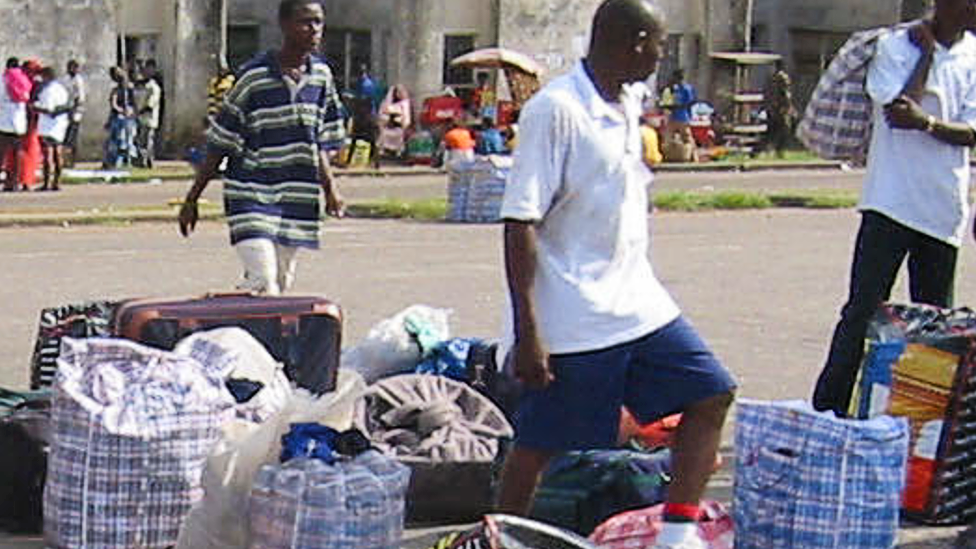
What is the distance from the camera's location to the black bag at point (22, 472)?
749 centimetres

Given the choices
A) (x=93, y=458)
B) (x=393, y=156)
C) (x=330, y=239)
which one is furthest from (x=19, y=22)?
(x=93, y=458)

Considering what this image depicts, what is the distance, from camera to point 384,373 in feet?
30.1

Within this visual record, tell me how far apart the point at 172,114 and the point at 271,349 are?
86.5ft

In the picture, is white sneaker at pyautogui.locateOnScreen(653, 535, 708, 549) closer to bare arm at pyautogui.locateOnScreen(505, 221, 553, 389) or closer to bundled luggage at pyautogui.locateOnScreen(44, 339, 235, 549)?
bare arm at pyautogui.locateOnScreen(505, 221, 553, 389)

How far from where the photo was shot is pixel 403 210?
24078 millimetres

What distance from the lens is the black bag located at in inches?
295

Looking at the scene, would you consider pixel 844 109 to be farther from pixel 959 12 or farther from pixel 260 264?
pixel 260 264

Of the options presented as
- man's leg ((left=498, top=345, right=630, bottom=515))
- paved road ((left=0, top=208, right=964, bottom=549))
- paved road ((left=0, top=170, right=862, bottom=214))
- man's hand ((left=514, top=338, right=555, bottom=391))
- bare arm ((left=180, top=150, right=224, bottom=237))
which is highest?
bare arm ((left=180, top=150, right=224, bottom=237))

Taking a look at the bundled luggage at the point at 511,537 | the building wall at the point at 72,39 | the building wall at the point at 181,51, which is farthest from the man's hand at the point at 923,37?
the building wall at the point at 181,51

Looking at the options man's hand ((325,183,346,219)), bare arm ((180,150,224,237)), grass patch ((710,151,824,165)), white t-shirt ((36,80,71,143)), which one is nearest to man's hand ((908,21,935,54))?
man's hand ((325,183,346,219))

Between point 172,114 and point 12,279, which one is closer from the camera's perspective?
point 12,279

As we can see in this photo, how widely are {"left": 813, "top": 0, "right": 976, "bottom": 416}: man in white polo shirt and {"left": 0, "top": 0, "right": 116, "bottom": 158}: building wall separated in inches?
973

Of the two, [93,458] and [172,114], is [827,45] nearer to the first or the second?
[172,114]

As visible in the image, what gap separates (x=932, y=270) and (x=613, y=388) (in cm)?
243
